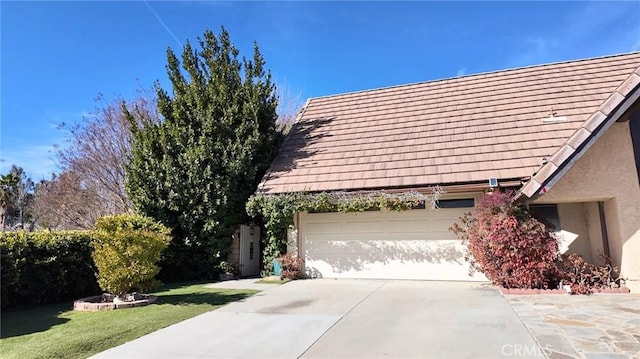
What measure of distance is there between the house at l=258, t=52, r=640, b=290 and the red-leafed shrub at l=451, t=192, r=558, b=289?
0.71 m

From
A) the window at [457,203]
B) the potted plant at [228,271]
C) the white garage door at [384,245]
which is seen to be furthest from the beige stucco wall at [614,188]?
the potted plant at [228,271]

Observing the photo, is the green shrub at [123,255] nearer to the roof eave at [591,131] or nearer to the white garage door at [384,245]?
the white garage door at [384,245]

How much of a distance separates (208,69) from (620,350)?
14130 mm

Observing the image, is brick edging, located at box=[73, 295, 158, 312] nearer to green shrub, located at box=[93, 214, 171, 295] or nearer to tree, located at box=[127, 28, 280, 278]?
green shrub, located at box=[93, 214, 171, 295]

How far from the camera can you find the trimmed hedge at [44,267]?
7.83 m

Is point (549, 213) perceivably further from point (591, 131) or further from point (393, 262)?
point (393, 262)

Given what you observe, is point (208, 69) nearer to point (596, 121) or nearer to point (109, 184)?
point (109, 184)

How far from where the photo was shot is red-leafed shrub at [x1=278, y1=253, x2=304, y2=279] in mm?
11972

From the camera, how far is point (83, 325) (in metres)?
6.64

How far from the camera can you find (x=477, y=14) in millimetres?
12875

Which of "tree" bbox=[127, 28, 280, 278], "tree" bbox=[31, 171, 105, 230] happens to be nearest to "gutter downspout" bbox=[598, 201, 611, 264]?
"tree" bbox=[127, 28, 280, 278]

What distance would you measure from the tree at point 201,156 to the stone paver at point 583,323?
8.98 m

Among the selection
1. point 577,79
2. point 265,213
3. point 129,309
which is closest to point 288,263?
point 265,213

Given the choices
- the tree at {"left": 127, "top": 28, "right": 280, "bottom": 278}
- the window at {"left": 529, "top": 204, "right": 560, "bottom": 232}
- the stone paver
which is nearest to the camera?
the stone paver
